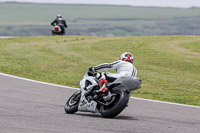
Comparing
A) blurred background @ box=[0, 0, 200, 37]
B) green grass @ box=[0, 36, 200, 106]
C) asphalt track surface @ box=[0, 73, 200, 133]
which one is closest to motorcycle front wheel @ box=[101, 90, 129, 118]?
asphalt track surface @ box=[0, 73, 200, 133]

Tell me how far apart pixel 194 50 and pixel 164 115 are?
19.2 metres

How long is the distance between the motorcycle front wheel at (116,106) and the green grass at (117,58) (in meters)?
4.31

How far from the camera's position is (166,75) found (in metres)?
19.1

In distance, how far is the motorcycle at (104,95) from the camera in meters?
9.70

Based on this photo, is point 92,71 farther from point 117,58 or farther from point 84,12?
point 84,12

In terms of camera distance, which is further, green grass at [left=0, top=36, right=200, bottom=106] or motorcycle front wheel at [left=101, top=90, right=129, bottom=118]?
green grass at [left=0, top=36, right=200, bottom=106]

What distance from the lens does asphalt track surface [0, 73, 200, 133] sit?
8.56 metres

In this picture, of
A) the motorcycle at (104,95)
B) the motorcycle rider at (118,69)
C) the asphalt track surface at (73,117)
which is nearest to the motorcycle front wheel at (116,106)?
the motorcycle at (104,95)

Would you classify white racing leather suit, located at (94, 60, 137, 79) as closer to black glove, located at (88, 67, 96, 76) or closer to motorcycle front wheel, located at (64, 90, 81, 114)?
black glove, located at (88, 67, 96, 76)

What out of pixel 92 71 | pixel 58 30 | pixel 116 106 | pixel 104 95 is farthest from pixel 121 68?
pixel 58 30

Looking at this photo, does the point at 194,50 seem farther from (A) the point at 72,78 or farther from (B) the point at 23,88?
(B) the point at 23,88

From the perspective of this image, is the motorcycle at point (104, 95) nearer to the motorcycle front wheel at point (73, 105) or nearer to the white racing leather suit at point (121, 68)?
the motorcycle front wheel at point (73, 105)

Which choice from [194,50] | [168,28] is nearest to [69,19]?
[168,28]

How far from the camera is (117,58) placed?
966 inches
